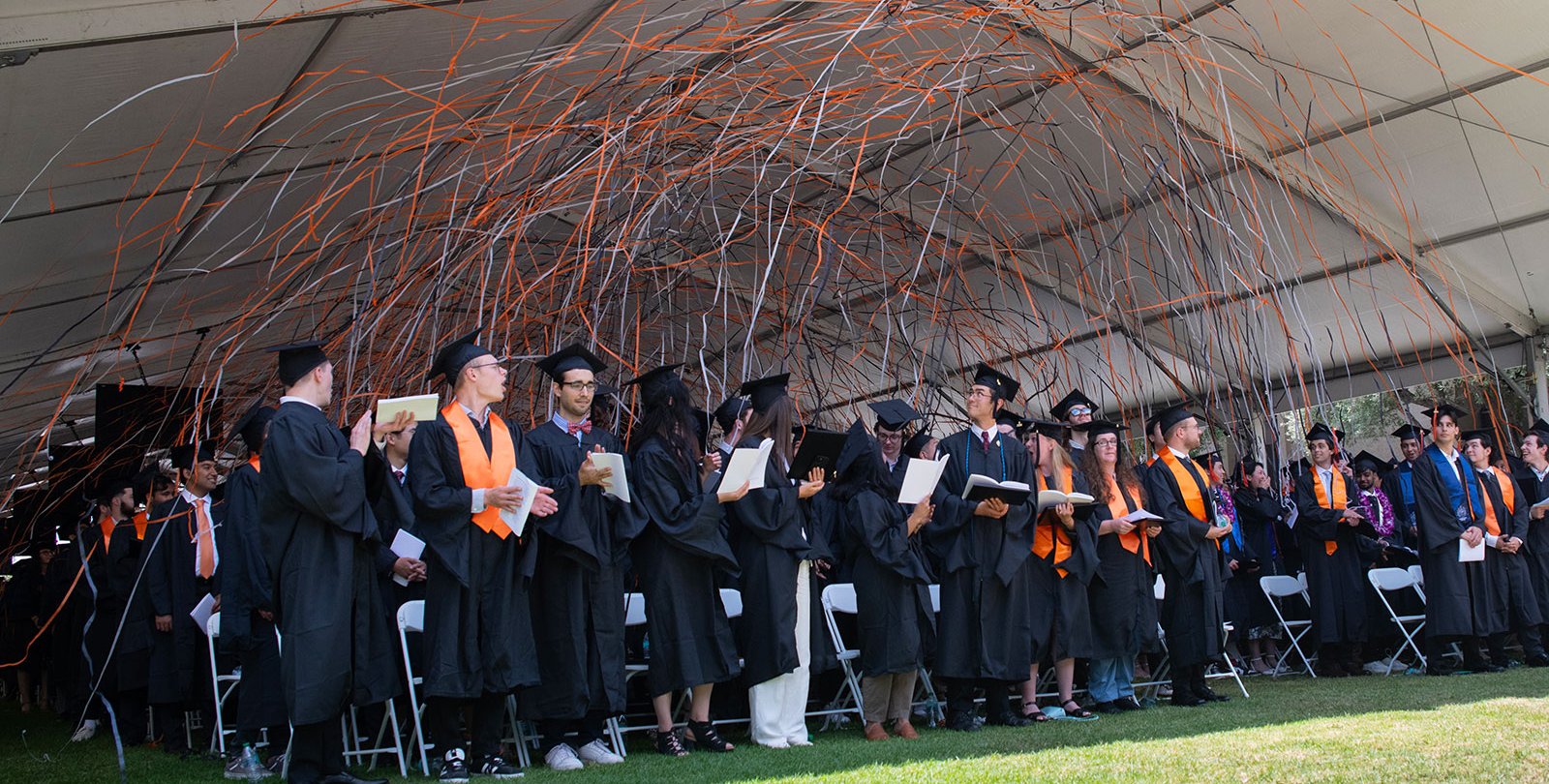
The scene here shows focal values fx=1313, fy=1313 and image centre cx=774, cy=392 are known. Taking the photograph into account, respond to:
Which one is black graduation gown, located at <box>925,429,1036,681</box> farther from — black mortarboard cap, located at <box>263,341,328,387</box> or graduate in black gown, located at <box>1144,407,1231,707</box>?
black mortarboard cap, located at <box>263,341,328,387</box>

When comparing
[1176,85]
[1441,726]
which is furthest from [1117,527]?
[1176,85]

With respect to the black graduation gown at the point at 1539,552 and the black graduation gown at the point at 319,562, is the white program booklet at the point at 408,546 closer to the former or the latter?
the black graduation gown at the point at 319,562

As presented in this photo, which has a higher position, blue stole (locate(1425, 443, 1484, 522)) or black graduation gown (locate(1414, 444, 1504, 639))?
blue stole (locate(1425, 443, 1484, 522))

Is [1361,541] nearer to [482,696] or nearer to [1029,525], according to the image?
[1029,525]

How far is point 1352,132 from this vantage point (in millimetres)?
9789

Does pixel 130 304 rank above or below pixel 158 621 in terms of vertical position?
above

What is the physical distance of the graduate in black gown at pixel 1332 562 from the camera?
9.34 meters

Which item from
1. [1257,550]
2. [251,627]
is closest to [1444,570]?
[1257,550]

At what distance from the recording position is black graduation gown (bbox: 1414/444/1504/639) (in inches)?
338

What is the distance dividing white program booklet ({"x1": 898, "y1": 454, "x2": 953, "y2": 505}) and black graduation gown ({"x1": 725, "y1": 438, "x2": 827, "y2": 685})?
483 millimetres

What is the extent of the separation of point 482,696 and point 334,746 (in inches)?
24.0

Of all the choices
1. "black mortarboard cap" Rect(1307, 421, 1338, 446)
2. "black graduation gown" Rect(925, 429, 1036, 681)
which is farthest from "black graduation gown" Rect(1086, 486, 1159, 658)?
"black mortarboard cap" Rect(1307, 421, 1338, 446)

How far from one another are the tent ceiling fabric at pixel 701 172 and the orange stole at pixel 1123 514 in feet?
1.77

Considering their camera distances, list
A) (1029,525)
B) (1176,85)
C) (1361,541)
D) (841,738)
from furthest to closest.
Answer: (1361,541) < (1176,85) < (1029,525) < (841,738)
